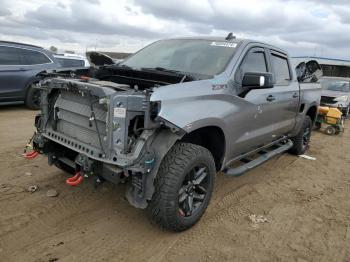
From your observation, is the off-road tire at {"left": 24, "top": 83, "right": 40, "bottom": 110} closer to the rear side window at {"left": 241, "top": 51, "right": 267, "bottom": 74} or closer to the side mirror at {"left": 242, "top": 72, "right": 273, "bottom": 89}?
the rear side window at {"left": 241, "top": 51, "right": 267, "bottom": 74}

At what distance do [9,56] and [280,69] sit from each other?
7265mm

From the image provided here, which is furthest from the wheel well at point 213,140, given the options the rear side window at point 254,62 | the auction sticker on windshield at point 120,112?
the auction sticker on windshield at point 120,112

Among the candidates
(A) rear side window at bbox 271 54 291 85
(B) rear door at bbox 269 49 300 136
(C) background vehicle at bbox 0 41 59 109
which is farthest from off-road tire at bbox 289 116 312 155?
(C) background vehicle at bbox 0 41 59 109

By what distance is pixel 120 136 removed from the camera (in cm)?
310

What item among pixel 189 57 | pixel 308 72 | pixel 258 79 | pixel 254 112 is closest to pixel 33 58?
pixel 189 57

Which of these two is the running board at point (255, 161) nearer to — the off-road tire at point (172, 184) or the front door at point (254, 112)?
the front door at point (254, 112)

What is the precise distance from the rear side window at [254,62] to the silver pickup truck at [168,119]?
0.01 m

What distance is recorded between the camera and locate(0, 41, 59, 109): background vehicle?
9469mm

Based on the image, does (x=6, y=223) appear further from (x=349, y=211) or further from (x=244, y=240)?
(x=349, y=211)

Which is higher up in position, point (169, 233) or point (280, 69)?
point (280, 69)

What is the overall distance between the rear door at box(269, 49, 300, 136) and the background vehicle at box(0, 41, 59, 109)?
6.21 meters

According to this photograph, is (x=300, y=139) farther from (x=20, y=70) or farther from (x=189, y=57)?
(x=20, y=70)

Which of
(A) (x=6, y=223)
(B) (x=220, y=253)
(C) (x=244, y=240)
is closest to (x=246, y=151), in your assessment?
(C) (x=244, y=240)

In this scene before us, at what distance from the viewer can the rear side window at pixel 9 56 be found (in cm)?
951
